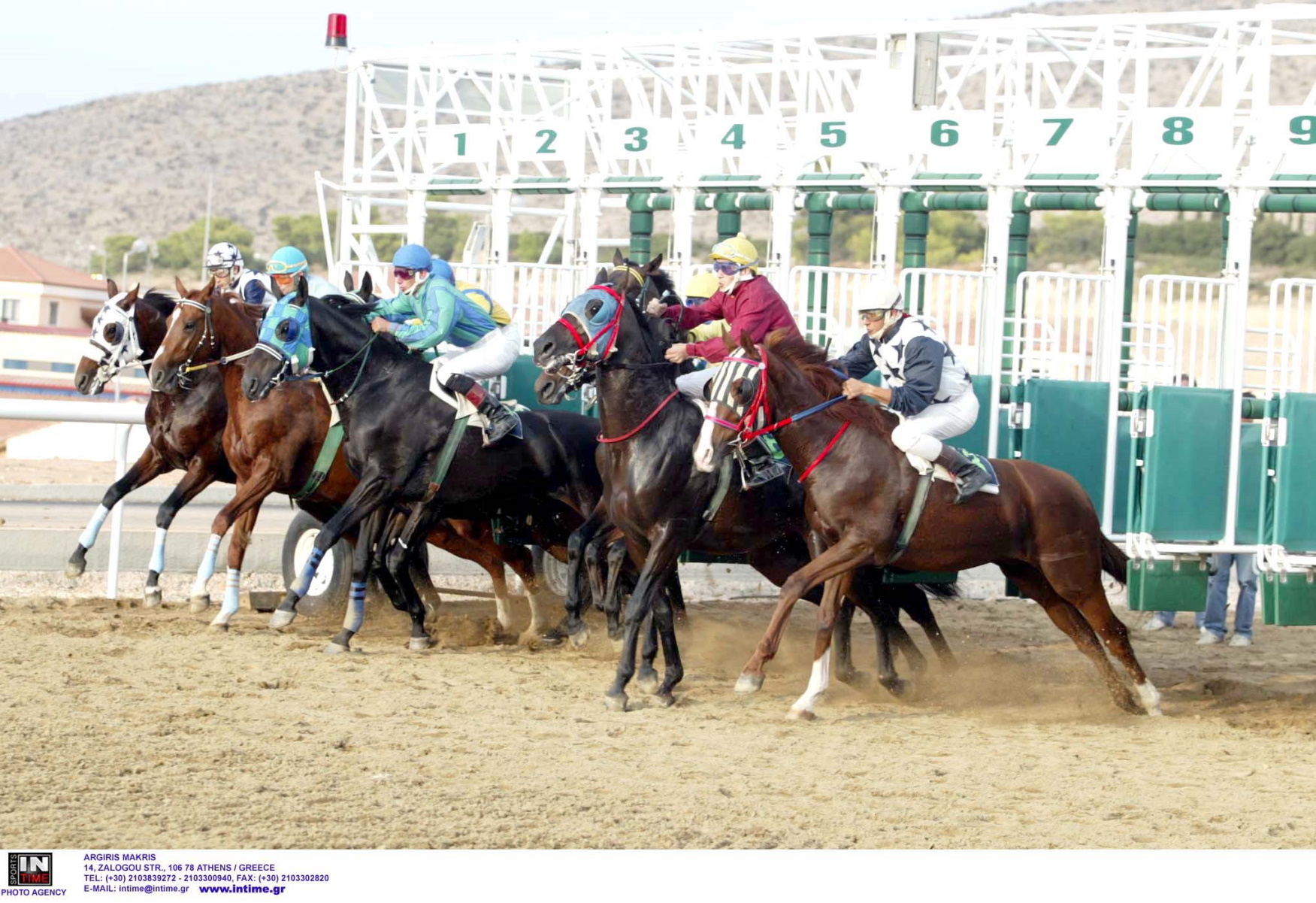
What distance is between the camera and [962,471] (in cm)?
738

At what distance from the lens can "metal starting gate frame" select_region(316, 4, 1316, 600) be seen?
8.21m

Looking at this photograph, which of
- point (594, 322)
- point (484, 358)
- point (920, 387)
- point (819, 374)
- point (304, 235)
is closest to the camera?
point (920, 387)

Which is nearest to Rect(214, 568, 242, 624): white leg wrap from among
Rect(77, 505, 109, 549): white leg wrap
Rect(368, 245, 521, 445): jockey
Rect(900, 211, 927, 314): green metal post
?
Rect(77, 505, 109, 549): white leg wrap

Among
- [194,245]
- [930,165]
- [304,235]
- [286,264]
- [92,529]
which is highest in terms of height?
[304,235]

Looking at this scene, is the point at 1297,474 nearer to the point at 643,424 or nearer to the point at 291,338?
the point at 643,424

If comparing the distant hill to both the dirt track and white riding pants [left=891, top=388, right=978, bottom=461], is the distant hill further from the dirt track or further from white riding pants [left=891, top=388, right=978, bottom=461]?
white riding pants [left=891, top=388, right=978, bottom=461]

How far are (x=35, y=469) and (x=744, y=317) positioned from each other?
13.4 metres

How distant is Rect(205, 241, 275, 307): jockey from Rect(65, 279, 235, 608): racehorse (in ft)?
1.78

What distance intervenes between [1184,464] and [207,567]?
5.09 metres

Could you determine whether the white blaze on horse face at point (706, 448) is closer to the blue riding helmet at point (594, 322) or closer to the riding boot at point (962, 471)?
the blue riding helmet at point (594, 322)

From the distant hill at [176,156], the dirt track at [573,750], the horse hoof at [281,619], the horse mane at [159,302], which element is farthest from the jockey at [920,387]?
the distant hill at [176,156]

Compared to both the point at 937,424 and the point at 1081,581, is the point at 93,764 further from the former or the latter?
the point at 1081,581

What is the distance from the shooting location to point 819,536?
24.7 ft
